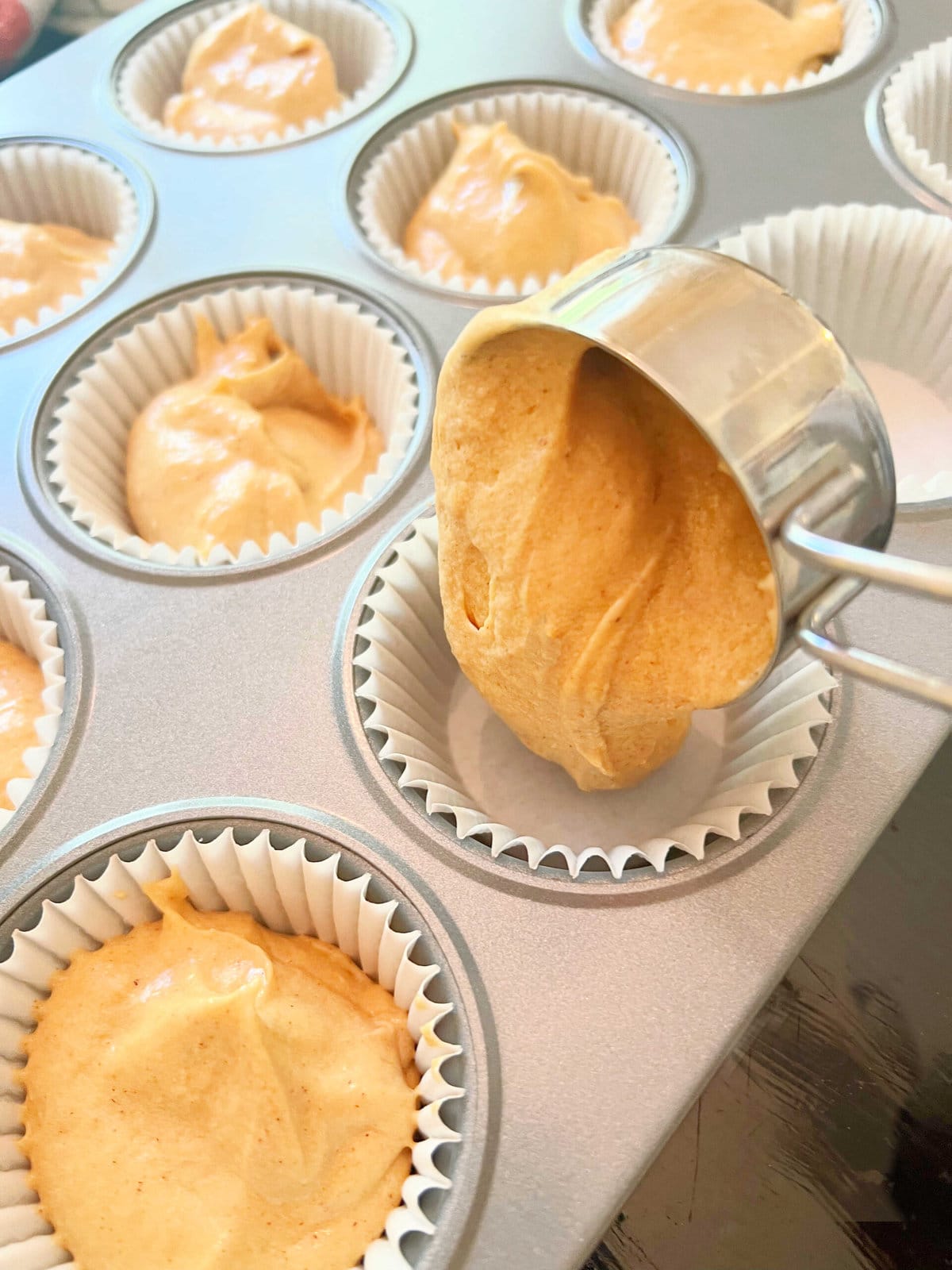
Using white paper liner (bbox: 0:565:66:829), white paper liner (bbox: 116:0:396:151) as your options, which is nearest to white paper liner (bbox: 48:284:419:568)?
white paper liner (bbox: 0:565:66:829)

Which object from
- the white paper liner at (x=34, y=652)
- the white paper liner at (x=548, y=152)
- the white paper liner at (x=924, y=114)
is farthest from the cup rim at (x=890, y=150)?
the white paper liner at (x=34, y=652)

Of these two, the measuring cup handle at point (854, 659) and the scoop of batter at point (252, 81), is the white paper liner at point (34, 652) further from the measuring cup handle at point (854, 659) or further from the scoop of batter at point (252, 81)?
the scoop of batter at point (252, 81)

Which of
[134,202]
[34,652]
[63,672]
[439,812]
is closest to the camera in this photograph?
[439,812]

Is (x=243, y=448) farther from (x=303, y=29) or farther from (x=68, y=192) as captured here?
(x=303, y=29)

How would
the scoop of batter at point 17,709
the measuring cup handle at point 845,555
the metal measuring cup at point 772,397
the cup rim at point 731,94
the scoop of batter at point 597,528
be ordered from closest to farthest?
1. the measuring cup handle at point 845,555
2. the metal measuring cup at point 772,397
3. the scoop of batter at point 597,528
4. the scoop of batter at point 17,709
5. the cup rim at point 731,94

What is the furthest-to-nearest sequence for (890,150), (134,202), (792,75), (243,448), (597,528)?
(792,75) < (134,202) < (890,150) < (243,448) < (597,528)

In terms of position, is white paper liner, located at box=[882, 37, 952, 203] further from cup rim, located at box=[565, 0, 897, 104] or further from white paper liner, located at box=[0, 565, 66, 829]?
white paper liner, located at box=[0, 565, 66, 829]

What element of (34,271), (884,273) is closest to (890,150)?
(884,273)
